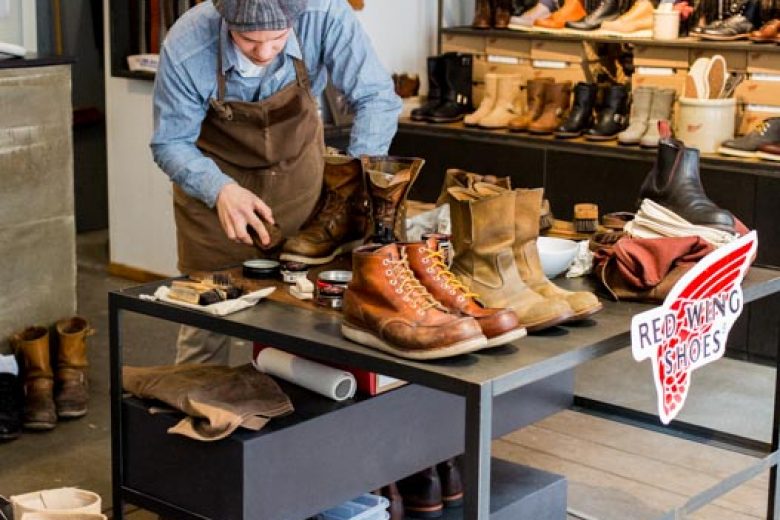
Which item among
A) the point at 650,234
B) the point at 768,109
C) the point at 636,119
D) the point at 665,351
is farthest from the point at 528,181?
the point at 665,351

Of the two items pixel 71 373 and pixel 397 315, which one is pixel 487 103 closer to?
pixel 71 373

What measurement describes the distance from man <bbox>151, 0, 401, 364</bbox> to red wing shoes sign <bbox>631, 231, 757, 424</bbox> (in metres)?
0.98

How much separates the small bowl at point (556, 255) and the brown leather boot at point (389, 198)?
30 centimetres

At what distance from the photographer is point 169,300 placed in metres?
2.74

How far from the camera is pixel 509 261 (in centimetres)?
256

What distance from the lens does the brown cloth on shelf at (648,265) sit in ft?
9.02

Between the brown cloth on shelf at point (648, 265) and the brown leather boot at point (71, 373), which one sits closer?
the brown cloth on shelf at point (648, 265)

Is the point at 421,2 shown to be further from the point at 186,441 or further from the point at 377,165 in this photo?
the point at 186,441

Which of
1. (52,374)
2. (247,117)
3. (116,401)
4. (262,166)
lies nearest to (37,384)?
(52,374)

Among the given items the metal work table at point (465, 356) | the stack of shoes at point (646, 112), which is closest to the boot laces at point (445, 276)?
the metal work table at point (465, 356)

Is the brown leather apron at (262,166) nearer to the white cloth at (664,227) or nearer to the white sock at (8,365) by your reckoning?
the white cloth at (664,227)

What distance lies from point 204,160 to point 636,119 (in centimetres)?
290

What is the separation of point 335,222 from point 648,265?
2.23 ft

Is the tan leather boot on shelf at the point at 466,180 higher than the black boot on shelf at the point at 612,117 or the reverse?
higher
